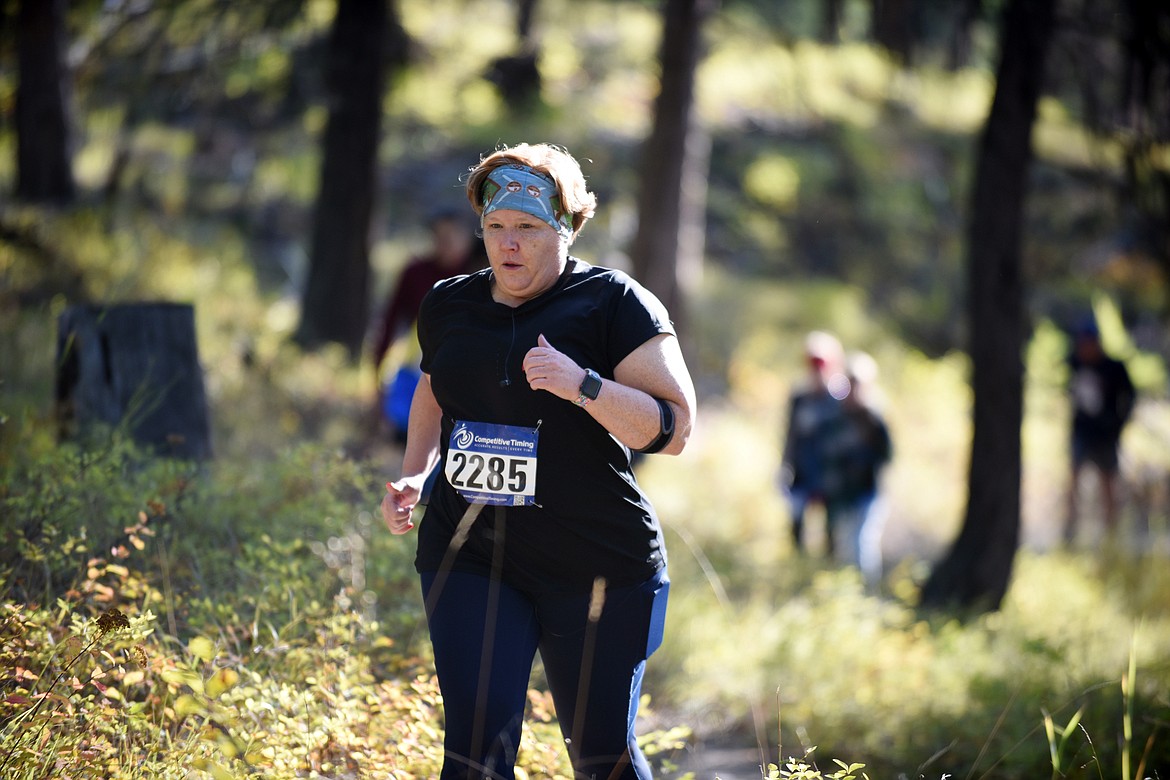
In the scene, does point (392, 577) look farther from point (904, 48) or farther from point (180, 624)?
point (904, 48)

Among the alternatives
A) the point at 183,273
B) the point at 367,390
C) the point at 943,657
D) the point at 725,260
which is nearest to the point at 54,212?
the point at 183,273

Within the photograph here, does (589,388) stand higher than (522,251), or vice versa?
(522,251)

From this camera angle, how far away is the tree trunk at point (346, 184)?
11.4 m

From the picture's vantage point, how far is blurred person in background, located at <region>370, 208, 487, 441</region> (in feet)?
22.3

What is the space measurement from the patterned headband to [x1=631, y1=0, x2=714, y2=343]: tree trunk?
8.09m

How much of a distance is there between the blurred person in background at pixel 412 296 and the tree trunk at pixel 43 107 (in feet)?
18.0

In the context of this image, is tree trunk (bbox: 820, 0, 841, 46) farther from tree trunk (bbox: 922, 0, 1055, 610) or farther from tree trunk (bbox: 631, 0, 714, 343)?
tree trunk (bbox: 631, 0, 714, 343)

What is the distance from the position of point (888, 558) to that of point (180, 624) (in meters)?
8.09

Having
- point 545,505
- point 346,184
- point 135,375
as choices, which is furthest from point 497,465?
point 346,184

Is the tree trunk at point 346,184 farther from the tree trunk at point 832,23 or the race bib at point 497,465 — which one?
the race bib at point 497,465

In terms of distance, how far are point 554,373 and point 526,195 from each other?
0.57 m

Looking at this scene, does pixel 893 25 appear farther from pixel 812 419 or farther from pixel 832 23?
pixel 812 419

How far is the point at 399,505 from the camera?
3348 mm

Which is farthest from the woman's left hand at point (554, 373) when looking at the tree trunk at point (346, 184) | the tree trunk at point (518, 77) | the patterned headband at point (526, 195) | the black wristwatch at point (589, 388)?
the tree trunk at point (518, 77)
